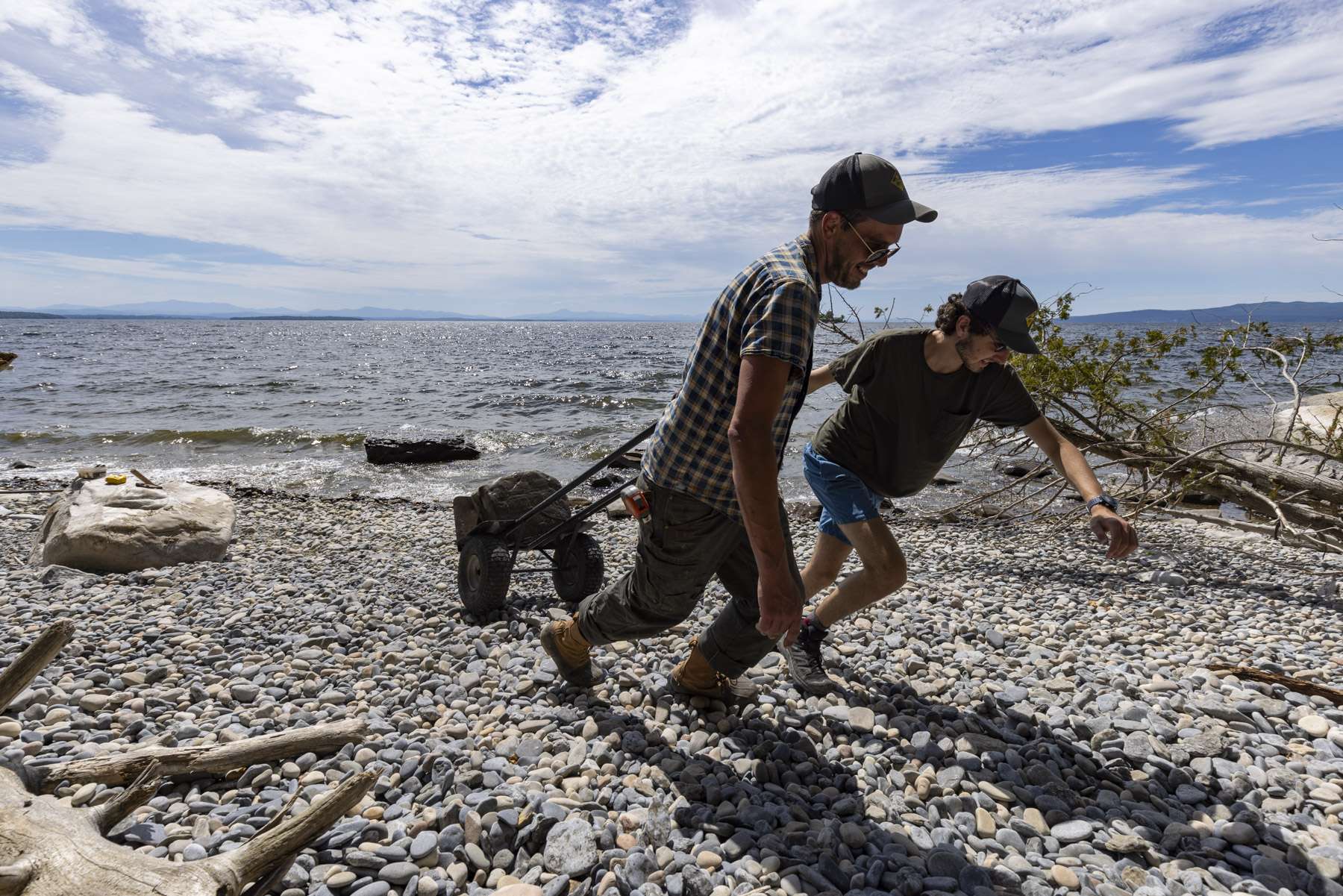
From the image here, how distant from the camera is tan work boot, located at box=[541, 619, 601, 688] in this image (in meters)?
3.99

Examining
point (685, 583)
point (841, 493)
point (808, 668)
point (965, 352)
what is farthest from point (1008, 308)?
point (808, 668)

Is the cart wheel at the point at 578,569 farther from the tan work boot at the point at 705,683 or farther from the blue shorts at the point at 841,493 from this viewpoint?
the blue shorts at the point at 841,493

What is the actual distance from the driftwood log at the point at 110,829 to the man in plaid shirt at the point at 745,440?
1340mm

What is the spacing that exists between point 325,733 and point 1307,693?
4954 mm

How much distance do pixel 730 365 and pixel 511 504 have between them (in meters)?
3.81

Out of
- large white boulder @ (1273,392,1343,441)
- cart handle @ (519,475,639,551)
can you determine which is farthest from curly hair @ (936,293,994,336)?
large white boulder @ (1273,392,1343,441)

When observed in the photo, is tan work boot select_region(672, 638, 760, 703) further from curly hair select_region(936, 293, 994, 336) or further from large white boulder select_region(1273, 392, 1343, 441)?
large white boulder select_region(1273, 392, 1343, 441)

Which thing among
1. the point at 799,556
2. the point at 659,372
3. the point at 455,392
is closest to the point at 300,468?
the point at 799,556

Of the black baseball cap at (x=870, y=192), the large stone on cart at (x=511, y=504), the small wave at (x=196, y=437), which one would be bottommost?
the small wave at (x=196, y=437)

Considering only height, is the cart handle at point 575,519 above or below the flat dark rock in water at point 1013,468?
above

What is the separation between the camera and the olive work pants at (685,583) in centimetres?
319

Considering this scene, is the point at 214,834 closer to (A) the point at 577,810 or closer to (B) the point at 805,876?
(A) the point at 577,810

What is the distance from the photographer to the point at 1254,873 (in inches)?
107

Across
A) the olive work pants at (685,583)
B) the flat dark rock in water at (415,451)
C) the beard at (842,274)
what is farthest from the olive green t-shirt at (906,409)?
the flat dark rock in water at (415,451)
